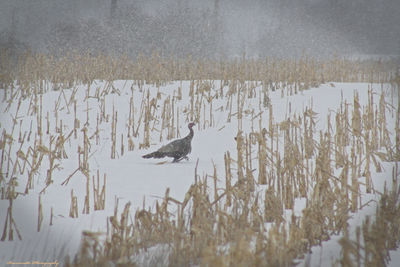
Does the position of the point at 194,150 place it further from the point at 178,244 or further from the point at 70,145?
the point at 178,244

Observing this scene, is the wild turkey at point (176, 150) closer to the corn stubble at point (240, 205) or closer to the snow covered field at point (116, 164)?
the snow covered field at point (116, 164)

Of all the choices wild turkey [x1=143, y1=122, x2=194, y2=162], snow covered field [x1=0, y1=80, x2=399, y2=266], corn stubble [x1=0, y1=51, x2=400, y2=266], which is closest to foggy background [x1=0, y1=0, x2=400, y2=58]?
snow covered field [x1=0, y1=80, x2=399, y2=266]

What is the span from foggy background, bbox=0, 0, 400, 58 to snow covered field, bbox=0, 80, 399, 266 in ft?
22.2

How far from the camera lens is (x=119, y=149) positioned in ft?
15.4

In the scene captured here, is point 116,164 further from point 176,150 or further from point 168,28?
point 168,28

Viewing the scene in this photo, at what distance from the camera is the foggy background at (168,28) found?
16.0 metres

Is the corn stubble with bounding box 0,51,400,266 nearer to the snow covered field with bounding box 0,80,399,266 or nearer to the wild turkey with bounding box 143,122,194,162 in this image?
the snow covered field with bounding box 0,80,399,266

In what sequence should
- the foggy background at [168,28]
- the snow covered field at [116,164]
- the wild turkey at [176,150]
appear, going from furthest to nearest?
the foggy background at [168,28]
the wild turkey at [176,150]
the snow covered field at [116,164]

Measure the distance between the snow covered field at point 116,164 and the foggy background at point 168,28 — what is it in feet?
22.2

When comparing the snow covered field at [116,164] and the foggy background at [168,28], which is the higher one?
the foggy background at [168,28]

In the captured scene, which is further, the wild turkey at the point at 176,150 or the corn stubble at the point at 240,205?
the wild turkey at the point at 176,150

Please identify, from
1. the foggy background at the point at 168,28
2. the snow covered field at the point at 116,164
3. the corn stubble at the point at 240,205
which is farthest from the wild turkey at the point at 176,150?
the foggy background at the point at 168,28

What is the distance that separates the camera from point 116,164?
387cm

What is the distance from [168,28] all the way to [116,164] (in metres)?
15.2
